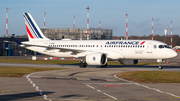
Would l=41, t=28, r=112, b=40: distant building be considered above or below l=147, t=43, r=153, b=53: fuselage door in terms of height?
above

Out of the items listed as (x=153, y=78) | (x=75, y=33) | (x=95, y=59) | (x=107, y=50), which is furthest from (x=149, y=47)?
(x=75, y=33)

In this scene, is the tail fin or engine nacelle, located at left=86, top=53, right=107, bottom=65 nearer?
engine nacelle, located at left=86, top=53, right=107, bottom=65

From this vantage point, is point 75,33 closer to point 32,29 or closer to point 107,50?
point 32,29

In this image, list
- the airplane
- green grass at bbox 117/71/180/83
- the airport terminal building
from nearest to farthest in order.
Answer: green grass at bbox 117/71/180/83 → the airplane → the airport terminal building

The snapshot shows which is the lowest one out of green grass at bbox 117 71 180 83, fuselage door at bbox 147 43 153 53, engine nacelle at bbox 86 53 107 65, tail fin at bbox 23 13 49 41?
green grass at bbox 117 71 180 83

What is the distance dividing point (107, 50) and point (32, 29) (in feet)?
58.3

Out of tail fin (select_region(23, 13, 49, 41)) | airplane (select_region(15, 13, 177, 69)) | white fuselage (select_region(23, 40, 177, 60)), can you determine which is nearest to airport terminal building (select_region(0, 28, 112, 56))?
tail fin (select_region(23, 13, 49, 41))

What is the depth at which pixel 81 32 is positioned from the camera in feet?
360

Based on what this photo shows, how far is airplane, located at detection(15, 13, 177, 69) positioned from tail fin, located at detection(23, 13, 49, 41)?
1.26 m

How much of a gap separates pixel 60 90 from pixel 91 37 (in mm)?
87807

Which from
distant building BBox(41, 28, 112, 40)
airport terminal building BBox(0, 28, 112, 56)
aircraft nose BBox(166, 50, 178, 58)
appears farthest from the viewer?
distant building BBox(41, 28, 112, 40)

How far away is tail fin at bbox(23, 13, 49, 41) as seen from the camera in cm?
5581

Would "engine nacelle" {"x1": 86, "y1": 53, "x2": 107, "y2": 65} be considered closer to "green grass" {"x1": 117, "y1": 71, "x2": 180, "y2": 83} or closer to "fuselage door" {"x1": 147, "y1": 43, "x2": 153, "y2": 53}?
"fuselage door" {"x1": 147, "y1": 43, "x2": 153, "y2": 53}

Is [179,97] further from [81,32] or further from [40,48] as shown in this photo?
[81,32]
